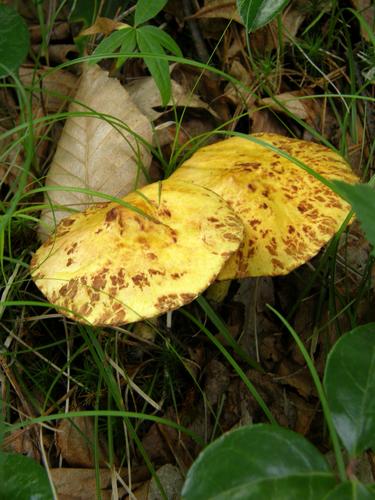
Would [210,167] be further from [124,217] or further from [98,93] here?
[98,93]

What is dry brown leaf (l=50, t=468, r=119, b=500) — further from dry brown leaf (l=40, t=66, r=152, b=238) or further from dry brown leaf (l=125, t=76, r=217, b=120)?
dry brown leaf (l=125, t=76, r=217, b=120)

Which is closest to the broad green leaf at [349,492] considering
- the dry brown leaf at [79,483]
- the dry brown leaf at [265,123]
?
the dry brown leaf at [79,483]

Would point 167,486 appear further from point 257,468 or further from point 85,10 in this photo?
point 85,10

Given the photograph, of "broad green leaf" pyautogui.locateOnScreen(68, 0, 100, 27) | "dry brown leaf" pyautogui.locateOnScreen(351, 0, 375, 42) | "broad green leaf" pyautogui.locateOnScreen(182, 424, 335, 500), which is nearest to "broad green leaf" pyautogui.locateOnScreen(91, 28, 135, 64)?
"broad green leaf" pyautogui.locateOnScreen(68, 0, 100, 27)

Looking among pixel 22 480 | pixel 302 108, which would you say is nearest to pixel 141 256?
pixel 22 480

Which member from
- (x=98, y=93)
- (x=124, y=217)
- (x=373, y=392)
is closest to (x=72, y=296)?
(x=124, y=217)

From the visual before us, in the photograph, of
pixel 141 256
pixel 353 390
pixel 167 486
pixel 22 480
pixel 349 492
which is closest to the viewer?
pixel 349 492

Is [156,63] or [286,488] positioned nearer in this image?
[286,488]
